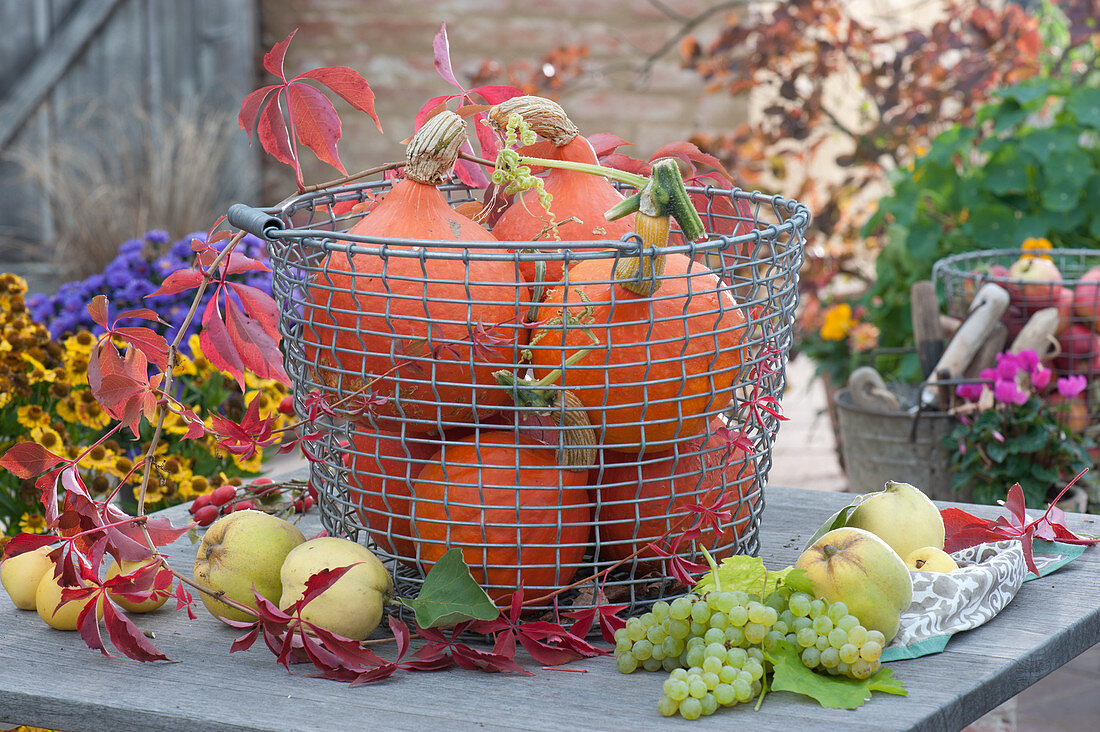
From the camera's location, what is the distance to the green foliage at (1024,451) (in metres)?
1.95

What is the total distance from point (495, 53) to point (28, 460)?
386 centimetres

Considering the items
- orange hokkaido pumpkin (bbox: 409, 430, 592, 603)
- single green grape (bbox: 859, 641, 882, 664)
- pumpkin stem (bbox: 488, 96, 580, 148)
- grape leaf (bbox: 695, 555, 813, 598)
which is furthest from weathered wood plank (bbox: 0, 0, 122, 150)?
single green grape (bbox: 859, 641, 882, 664)

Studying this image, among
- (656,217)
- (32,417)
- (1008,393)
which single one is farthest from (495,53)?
(656,217)

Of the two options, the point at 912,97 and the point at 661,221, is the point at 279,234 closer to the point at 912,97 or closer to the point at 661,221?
the point at 661,221

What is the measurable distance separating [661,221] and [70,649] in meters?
0.56

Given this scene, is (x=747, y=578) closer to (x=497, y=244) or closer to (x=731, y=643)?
(x=731, y=643)

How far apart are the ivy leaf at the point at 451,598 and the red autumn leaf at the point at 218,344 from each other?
0.87 ft

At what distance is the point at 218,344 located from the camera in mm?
938

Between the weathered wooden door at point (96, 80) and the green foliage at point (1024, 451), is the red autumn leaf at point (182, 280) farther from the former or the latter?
the weathered wooden door at point (96, 80)

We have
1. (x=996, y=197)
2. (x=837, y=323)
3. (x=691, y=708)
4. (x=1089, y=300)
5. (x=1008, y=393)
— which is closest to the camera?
(x=691, y=708)

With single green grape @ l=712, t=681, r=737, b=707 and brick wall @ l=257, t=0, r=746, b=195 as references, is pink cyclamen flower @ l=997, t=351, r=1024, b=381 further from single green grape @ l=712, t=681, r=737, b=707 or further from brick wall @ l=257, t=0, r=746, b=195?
brick wall @ l=257, t=0, r=746, b=195

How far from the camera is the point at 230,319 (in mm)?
943

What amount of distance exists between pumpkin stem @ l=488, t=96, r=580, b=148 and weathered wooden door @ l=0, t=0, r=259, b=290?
3.26m

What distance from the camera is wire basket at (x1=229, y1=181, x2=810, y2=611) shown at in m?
0.80
